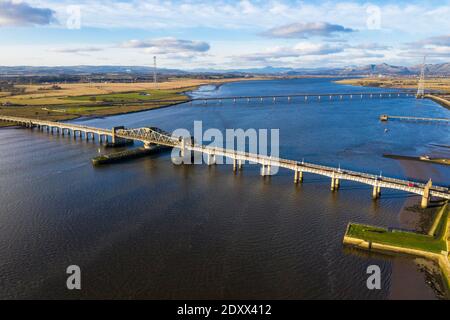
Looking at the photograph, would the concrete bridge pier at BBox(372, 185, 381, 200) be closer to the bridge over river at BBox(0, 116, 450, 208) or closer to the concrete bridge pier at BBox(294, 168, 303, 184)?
the bridge over river at BBox(0, 116, 450, 208)

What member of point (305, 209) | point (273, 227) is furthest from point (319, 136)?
point (273, 227)

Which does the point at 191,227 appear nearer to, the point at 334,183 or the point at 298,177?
the point at 298,177

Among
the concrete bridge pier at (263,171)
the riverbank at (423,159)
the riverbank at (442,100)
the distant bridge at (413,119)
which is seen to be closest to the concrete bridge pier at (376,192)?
the concrete bridge pier at (263,171)

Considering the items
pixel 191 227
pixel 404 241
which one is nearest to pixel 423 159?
pixel 404 241

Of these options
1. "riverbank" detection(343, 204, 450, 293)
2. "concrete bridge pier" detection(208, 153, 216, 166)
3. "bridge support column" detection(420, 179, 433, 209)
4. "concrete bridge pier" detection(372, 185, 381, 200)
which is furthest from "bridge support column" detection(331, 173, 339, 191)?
"concrete bridge pier" detection(208, 153, 216, 166)

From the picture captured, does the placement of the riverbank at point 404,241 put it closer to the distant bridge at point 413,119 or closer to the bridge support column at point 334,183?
the bridge support column at point 334,183
